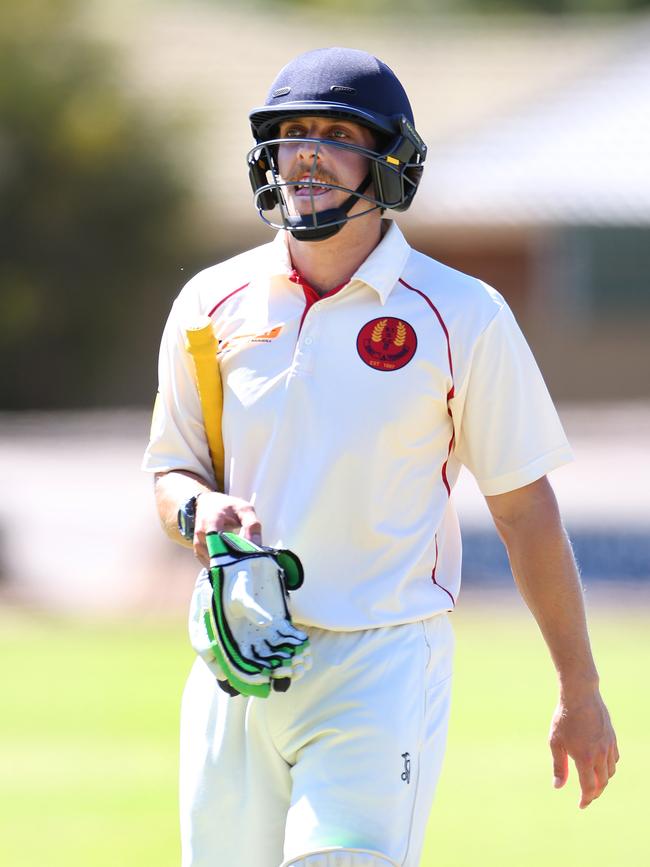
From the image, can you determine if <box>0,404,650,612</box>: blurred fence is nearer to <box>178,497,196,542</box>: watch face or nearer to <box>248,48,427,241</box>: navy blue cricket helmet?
<box>248,48,427,241</box>: navy blue cricket helmet

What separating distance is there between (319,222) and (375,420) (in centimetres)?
45

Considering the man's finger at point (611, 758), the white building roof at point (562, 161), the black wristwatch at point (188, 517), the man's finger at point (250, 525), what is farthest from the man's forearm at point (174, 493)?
the white building roof at point (562, 161)

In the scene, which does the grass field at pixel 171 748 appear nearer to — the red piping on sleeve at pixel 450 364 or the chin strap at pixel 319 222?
the red piping on sleeve at pixel 450 364

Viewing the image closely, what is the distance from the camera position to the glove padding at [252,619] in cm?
325

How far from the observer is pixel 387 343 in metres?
3.48

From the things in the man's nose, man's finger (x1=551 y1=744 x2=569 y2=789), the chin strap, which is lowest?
man's finger (x1=551 y1=744 x2=569 y2=789)

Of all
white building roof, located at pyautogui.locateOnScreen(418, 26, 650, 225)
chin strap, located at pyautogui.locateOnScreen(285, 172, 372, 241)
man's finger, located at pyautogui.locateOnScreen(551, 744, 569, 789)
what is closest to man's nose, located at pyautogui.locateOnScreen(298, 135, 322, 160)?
chin strap, located at pyautogui.locateOnScreen(285, 172, 372, 241)

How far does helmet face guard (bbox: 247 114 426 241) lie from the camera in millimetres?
3535

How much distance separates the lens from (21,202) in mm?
23312

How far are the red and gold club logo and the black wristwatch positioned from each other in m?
0.47

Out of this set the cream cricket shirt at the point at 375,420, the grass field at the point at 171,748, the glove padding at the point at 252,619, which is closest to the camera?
the glove padding at the point at 252,619

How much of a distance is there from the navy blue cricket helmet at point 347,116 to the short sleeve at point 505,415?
39 cm

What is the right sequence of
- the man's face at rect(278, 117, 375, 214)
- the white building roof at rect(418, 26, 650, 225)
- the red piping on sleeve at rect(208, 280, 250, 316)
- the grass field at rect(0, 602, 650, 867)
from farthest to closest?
the white building roof at rect(418, 26, 650, 225) → the grass field at rect(0, 602, 650, 867) → the red piping on sleeve at rect(208, 280, 250, 316) → the man's face at rect(278, 117, 375, 214)

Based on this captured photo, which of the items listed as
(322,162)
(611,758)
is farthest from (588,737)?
(322,162)
